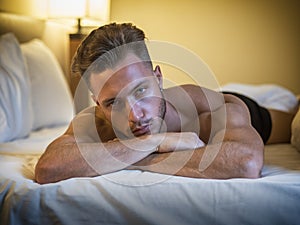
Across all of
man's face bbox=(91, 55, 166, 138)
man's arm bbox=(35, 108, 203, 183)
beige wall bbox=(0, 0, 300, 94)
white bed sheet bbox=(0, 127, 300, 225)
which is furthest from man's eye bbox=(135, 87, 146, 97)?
beige wall bbox=(0, 0, 300, 94)

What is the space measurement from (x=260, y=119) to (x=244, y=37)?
0.85 m

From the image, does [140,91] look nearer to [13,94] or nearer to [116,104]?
[116,104]

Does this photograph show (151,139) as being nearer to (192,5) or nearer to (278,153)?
(278,153)

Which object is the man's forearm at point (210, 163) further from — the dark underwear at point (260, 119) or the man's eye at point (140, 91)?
the dark underwear at point (260, 119)

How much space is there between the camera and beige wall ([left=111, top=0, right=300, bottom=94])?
213cm

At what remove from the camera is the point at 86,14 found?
203cm

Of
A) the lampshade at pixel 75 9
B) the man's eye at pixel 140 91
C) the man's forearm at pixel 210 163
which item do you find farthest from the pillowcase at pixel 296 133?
the lampshade at pixel 75 9

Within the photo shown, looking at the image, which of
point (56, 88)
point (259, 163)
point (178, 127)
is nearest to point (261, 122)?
point (178, 127)

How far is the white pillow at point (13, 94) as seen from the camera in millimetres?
1451


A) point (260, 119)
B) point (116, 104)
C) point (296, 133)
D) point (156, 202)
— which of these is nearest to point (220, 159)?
point (156, 202)

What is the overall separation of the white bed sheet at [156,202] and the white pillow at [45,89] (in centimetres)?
93

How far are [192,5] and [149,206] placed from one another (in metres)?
1.51

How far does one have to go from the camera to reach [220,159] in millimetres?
883

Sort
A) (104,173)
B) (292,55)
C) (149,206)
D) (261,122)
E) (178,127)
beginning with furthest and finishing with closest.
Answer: (292,55) < (261,122) < (178,127) < (104,173) < (149,206)
